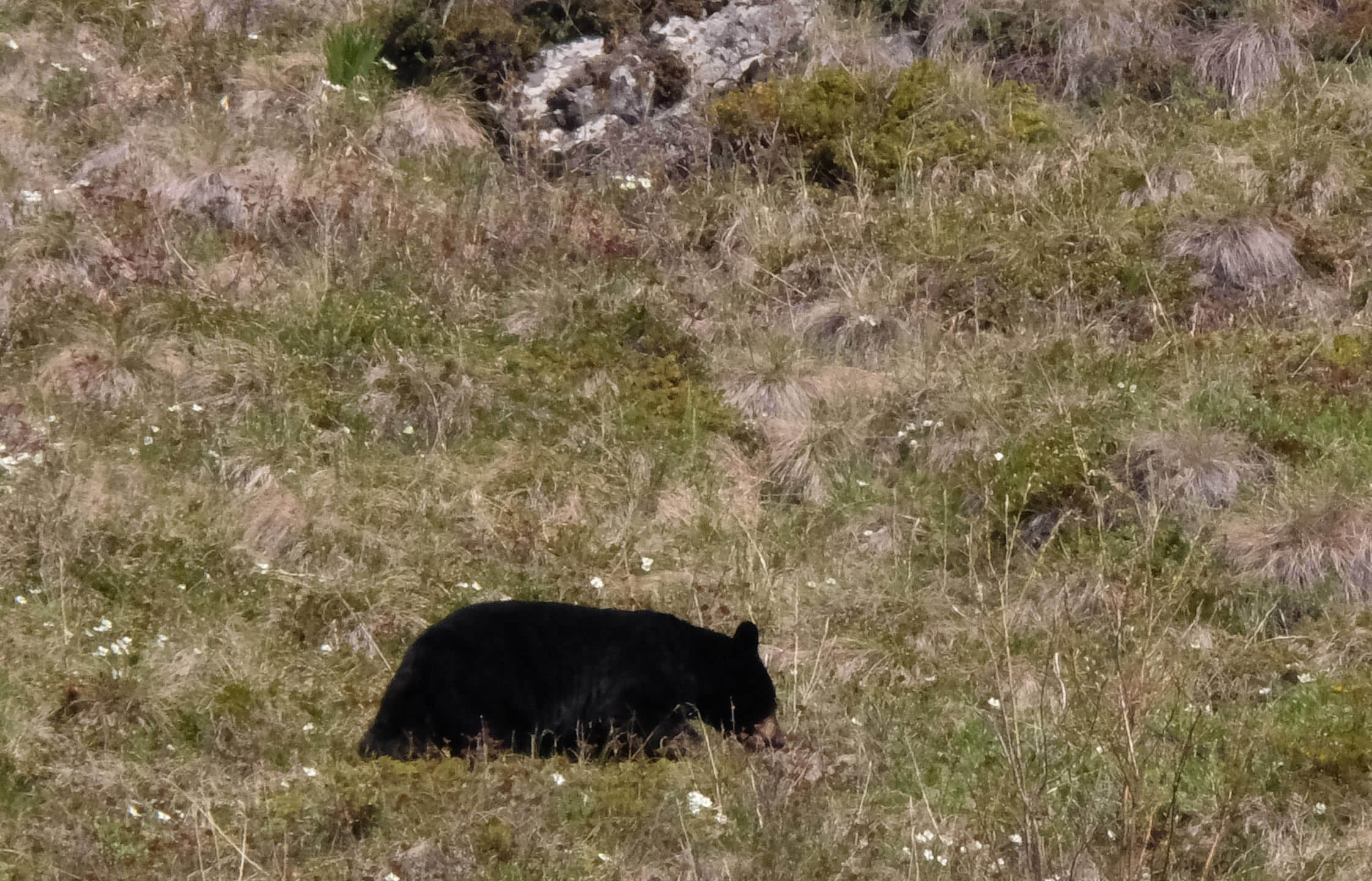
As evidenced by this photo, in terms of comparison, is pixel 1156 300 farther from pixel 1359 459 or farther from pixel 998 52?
pixel 998 52

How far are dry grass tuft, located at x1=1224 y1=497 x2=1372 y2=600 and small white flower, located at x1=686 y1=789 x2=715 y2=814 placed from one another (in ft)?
9.45

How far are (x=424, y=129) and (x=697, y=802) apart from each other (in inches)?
249

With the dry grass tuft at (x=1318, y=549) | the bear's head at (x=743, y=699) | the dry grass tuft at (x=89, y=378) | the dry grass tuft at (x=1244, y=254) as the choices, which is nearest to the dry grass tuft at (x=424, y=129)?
the dry grass tuft at (x=89, y=378)

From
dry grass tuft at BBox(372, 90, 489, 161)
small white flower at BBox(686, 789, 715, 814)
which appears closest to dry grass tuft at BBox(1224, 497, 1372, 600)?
small white flower at BBox(686, 789, 715, 814)

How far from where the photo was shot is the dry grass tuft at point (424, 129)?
367 inches

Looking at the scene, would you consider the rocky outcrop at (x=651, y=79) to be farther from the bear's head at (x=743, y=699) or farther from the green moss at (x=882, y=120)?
the bear's head at (x=743, y=699)

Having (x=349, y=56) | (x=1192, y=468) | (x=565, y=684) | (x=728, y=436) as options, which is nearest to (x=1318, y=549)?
(x=1192, y=468)

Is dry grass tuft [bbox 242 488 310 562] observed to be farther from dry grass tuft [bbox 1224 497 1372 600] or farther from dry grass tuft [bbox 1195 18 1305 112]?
dry grass tuft [bbox 1195 18 1305 112]

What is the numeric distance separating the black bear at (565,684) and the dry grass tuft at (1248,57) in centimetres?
683

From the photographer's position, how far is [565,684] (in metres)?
4.68

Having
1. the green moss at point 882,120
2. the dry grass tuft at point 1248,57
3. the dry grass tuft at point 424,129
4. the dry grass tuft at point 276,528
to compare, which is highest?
the dry grass tuft at point 1248,57

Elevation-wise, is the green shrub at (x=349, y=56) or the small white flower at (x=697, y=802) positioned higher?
the green shrub at (x=349, y=56)

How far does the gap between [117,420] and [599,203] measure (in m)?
3.51

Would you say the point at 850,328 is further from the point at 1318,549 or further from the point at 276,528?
the point at 276,528
